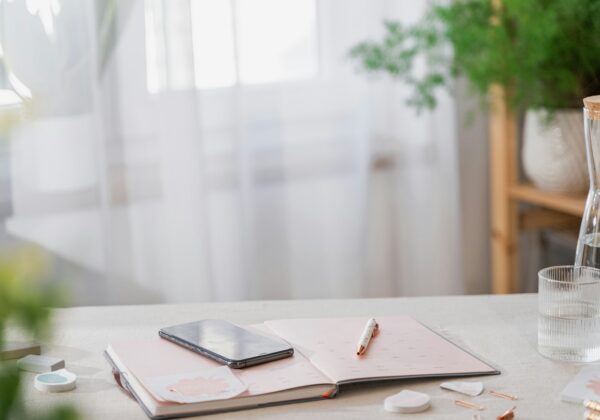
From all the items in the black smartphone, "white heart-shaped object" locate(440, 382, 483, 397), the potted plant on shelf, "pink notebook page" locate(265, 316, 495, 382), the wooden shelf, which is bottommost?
"white heart-shaped object" locate(440, 382, 483, 397)

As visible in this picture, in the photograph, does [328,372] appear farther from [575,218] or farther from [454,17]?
[575,218]

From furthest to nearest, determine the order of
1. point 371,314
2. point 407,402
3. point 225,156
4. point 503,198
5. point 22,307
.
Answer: point 503,198
point 225,156
point 371,314
point 407,402
point 22,307

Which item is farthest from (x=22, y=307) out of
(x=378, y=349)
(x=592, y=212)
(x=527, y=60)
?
(x=527, y=60)

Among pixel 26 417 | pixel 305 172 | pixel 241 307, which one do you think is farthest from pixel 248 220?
pixel 26 417

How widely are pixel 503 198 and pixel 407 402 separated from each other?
171 centimetres

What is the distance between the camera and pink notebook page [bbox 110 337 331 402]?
3.16 ft

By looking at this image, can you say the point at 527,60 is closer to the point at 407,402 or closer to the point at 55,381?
the point at 407,402

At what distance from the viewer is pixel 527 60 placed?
6.87 ft

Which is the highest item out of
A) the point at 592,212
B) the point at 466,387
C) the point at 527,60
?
the point at 527,60

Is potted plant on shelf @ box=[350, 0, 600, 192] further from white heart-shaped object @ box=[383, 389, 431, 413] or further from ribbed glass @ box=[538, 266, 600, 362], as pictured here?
white heart-shaped object @ box=[383, 389, 431, 413]

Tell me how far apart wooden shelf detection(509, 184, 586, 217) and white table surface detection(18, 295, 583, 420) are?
97cm

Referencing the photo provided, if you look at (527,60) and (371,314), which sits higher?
(527,60)

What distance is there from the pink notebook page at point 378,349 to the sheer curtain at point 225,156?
1115 millimetres

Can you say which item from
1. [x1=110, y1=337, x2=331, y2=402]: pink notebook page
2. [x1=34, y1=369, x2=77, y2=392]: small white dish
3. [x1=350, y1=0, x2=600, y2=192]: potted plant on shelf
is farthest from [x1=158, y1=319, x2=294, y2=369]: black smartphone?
[x1=350, y1=0, x2=600, y2=192]: potted plant on shelf
